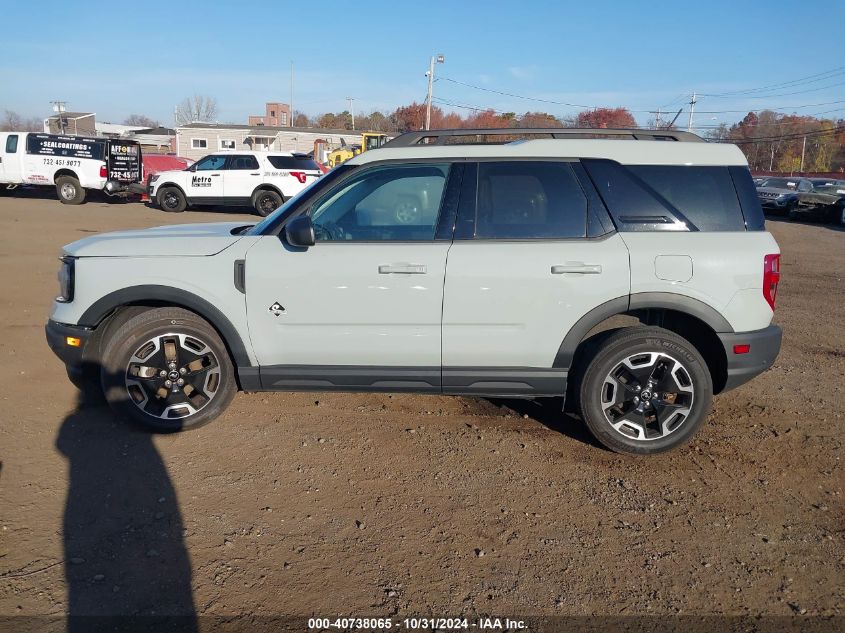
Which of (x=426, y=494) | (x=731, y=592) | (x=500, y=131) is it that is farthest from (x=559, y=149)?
(x=731, y=592)

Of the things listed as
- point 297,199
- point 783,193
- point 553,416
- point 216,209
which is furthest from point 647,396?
point 783,193

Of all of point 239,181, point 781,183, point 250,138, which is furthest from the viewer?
point 250,138

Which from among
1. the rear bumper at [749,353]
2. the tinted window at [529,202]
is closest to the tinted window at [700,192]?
the tinted window at [529,202]

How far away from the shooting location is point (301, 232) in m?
3.80

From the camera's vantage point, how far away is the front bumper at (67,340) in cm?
412

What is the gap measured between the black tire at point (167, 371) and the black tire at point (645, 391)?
2353mm

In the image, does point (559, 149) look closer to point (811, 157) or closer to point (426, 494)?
point (426, 494)

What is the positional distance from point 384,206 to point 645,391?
2029 millimetres

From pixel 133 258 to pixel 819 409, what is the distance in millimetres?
4986

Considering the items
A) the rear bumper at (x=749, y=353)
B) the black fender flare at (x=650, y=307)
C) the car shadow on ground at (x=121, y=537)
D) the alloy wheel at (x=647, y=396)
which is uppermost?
the black fender flare at (x=650, y=307)

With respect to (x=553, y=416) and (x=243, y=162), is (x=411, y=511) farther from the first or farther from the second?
(x=243, y=162)

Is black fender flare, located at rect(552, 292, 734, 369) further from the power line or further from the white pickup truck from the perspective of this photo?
the power line

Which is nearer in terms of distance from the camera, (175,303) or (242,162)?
(175,303)

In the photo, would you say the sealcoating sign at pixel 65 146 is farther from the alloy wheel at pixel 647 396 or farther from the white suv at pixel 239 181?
the alloy wheel at pixel 647 396
